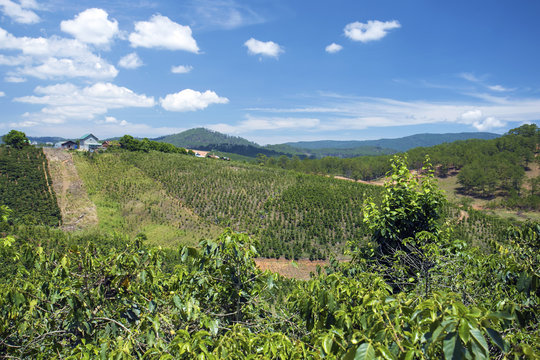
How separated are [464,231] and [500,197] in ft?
133

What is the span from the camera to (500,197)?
5184cm

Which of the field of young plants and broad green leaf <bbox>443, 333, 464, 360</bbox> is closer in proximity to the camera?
broad green leaf <bbox>443, 333, 464, 360</bbox>

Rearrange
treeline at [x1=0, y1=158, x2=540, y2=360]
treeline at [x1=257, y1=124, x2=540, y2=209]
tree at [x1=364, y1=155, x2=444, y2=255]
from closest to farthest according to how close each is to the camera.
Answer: treeline at [x1=0, y1=158, x2=540, y2=360], tree at [x1=364, y1=155, x2=444, y2=255], treeline at [x1=257, y1=124, x2=540, y2=209]

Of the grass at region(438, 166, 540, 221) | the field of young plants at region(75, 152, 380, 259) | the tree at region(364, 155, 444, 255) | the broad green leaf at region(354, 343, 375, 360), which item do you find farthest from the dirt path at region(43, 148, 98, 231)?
the grass at region(438, 166, 540, 221)

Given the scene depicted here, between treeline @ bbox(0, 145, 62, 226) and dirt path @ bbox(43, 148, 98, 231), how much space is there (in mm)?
636

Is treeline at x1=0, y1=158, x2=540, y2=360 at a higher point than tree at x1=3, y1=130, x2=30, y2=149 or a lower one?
lower

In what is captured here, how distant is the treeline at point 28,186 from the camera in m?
22.1

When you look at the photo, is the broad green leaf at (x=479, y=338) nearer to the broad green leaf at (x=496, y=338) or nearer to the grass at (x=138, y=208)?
the broad green leaf at (x=496, y=338)

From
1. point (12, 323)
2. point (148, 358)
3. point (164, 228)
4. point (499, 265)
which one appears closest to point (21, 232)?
point (164, 228)

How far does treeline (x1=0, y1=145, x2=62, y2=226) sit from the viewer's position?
72.5 feet

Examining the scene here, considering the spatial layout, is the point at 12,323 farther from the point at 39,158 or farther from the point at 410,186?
the point at 39,158

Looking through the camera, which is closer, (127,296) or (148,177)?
(127,296)

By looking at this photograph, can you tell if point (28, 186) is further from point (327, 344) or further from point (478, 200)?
point (478, 200)

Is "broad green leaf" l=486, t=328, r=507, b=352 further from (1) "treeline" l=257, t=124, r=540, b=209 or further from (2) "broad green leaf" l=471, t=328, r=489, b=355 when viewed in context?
(1) "treeline" l=257, t=124, r=540, b=209
